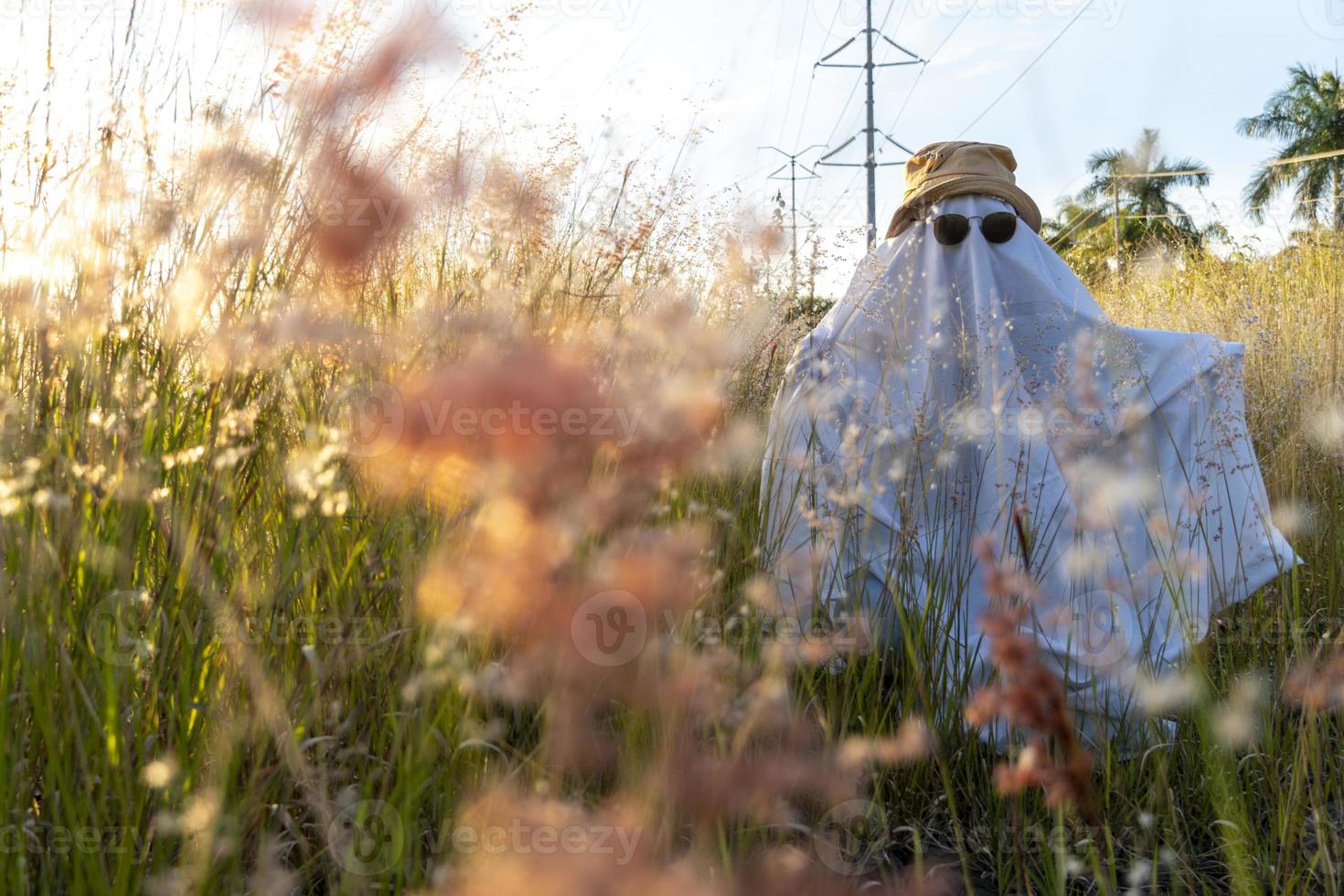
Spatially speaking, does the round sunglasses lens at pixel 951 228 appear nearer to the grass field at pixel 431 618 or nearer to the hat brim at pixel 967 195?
the hat brim at pixel 967 195

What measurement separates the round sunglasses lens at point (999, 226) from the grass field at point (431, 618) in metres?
0.66

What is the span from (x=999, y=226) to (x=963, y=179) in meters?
0.16

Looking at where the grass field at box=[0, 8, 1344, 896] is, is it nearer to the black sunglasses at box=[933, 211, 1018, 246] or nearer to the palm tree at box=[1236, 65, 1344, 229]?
the black sunglasses at box=[933, 211, 1018, 246]

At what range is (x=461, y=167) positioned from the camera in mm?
1635

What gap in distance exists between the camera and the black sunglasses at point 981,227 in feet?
Answer: 7.41


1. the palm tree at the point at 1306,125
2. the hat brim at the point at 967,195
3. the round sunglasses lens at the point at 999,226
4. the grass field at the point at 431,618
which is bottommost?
the grass field at the point at 431,618

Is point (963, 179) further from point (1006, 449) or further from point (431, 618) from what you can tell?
point (431, 618)

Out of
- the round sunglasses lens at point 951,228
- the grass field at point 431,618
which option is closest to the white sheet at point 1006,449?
the round sunglasses lens at point 951,228

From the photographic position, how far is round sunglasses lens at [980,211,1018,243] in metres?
2.26

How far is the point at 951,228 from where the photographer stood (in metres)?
2.27

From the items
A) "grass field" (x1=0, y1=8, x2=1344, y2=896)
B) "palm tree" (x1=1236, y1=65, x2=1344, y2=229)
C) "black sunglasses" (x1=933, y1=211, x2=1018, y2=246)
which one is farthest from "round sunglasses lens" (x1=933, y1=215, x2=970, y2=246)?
"palm tree" (x1=1236, y1=65, x2=1344, y2=229)

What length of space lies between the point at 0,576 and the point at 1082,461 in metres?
1.29

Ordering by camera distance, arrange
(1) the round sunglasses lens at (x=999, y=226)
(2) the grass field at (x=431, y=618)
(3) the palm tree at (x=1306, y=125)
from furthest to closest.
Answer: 1. (3) the palm tree at (x=1306, y=125)
2. (1) the round sunglasses lens at (x=999, y=226)
3. (2) the grass field at (x=431, y=618)

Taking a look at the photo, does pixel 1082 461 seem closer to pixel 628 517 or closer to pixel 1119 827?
pixel 1119 827
